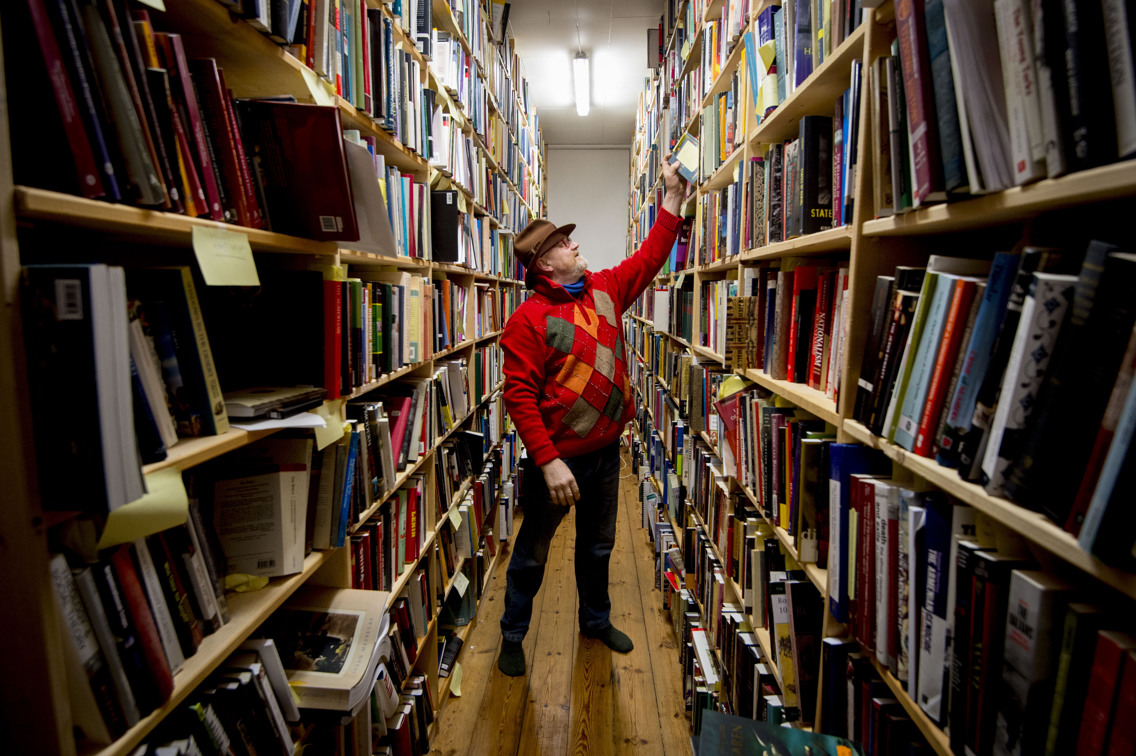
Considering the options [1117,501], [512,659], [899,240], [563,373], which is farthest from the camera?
[512,659]

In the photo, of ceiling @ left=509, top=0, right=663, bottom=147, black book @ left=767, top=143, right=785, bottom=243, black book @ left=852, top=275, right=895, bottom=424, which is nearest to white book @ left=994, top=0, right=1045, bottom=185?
black book @ left=852, top=275, right=895, bottom=424

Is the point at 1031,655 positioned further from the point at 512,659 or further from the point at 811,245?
the point at 512,659

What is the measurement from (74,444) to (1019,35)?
3.29ft

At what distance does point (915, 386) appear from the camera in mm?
746

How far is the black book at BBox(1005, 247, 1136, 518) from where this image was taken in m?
0.47

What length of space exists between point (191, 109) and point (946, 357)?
102cm

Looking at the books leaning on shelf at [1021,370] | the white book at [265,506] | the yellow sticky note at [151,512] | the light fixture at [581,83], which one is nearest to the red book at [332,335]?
the white book at [265,506]

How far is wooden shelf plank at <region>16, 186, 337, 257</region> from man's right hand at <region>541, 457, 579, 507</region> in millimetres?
1137

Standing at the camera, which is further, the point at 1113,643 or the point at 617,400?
the point at 617,400

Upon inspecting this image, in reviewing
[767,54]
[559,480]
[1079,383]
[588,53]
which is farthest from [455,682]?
[588,53]

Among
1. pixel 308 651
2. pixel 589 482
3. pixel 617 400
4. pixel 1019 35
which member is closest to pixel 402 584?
pixel 308 651

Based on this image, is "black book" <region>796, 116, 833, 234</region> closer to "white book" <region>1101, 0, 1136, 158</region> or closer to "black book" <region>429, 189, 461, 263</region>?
"white book" <region>1101, 0, 1136, 158</region>

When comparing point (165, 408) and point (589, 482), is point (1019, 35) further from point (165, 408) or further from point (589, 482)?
point (589, 482)

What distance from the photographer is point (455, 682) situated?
6.84ft
